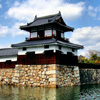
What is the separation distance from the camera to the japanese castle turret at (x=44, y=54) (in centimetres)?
2115

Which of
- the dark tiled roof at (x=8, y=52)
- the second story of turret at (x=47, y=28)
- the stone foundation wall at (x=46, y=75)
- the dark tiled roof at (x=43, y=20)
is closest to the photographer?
the stone foundation wall at (x=46, y=75)

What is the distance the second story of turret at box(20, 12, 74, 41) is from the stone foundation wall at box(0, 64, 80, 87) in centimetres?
436

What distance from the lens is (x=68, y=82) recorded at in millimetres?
22188

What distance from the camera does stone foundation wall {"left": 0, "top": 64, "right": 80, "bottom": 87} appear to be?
20.8m

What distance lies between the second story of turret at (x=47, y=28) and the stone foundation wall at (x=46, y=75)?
4.36 metres

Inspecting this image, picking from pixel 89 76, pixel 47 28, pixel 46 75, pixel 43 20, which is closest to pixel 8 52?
pixel 43 20

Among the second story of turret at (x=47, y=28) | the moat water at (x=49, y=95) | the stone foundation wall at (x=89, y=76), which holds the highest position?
the second story of turret at (x=47, y=28)

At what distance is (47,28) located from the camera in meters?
23.7

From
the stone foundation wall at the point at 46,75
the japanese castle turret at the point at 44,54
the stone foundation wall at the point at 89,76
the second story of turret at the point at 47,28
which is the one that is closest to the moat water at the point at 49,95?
the stone foundation wall at the point at 46,75

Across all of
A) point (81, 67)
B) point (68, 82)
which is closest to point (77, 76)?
point (68, 82)

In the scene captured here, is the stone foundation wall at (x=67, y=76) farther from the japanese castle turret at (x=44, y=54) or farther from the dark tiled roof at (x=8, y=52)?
the dark tiled roof at (x=8, y=52)

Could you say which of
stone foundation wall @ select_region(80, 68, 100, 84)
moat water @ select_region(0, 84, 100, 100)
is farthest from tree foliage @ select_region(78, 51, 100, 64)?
moat water @ select_region(0, 84, 100, 100)

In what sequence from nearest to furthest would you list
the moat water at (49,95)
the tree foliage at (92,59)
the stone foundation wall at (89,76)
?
the moat water at (49,95) → the stone foundation wall at (89,76) → the tree foliage at (92,59)

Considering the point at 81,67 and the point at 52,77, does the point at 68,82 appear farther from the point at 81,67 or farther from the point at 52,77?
the point at 81,67
